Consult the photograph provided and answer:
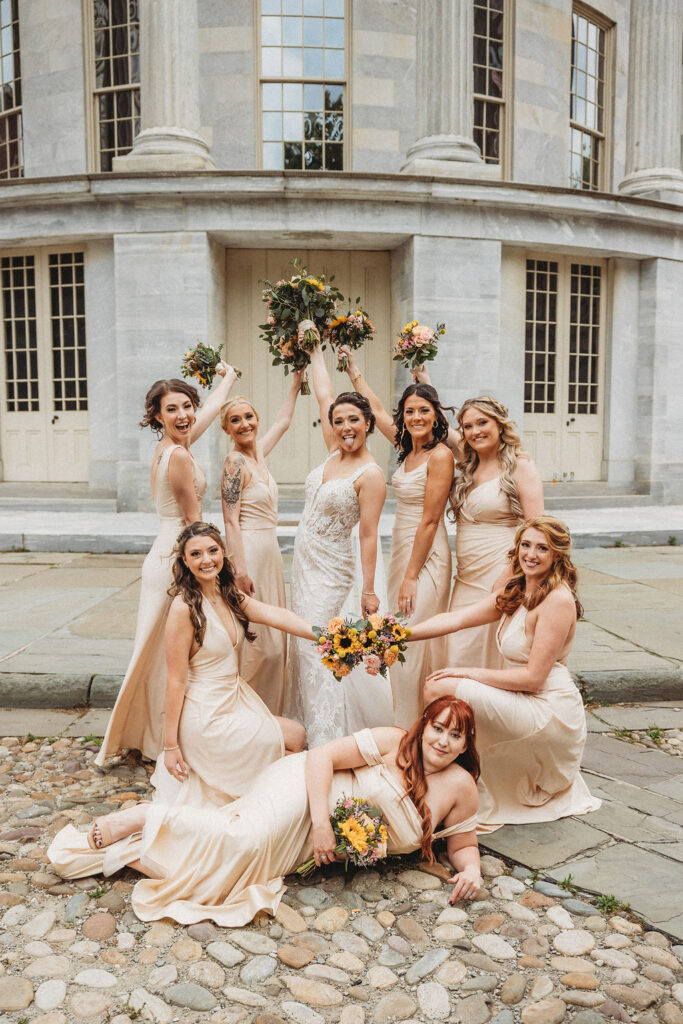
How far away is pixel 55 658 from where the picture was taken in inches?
220

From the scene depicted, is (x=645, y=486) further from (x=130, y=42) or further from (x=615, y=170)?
(x=130, y=42)

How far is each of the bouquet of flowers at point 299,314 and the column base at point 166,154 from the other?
24.9 ft

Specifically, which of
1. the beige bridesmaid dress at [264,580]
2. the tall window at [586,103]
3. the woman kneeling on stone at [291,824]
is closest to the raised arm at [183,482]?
the beige bridesmaid dress at [264,580]

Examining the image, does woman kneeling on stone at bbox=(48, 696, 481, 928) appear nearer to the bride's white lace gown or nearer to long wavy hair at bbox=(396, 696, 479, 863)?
long wavy hair at bbox=(396, 696, 479, 863)

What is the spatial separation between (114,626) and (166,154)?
7.56 metres

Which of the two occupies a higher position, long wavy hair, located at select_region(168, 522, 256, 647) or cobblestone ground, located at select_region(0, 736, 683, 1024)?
long wavy hair, located at select_region(168, 522, 256, 647)

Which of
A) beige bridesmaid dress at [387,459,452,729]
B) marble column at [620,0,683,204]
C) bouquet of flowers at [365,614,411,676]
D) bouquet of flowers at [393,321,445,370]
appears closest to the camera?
bouquet of flowers at [365,614,411,676]

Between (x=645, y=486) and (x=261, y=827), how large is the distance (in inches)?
463

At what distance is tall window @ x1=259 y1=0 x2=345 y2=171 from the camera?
A: 500 inches

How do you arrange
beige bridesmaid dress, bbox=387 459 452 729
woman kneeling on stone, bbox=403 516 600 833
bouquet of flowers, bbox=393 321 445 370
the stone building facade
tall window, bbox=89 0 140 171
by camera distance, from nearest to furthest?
1. woman kneeling on stone, bbox=403 516 600 833
2. beige bridesmaid dress, bbox=387 459 452 729
3. bouquet of flowers, bbox=393 321 445 370
4. the stone building facade
5. tall window, bbox=89 0 140 171

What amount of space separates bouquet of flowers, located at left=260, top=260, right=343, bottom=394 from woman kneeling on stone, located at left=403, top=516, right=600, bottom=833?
5.65 ft

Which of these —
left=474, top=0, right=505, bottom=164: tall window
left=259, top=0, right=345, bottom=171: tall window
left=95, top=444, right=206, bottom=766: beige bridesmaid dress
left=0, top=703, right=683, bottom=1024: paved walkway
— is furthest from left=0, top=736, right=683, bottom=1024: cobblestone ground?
left=474, top=0, right=505, bottom=164: tall window

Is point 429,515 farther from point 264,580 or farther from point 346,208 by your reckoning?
point 346,208

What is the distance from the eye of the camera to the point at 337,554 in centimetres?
416
